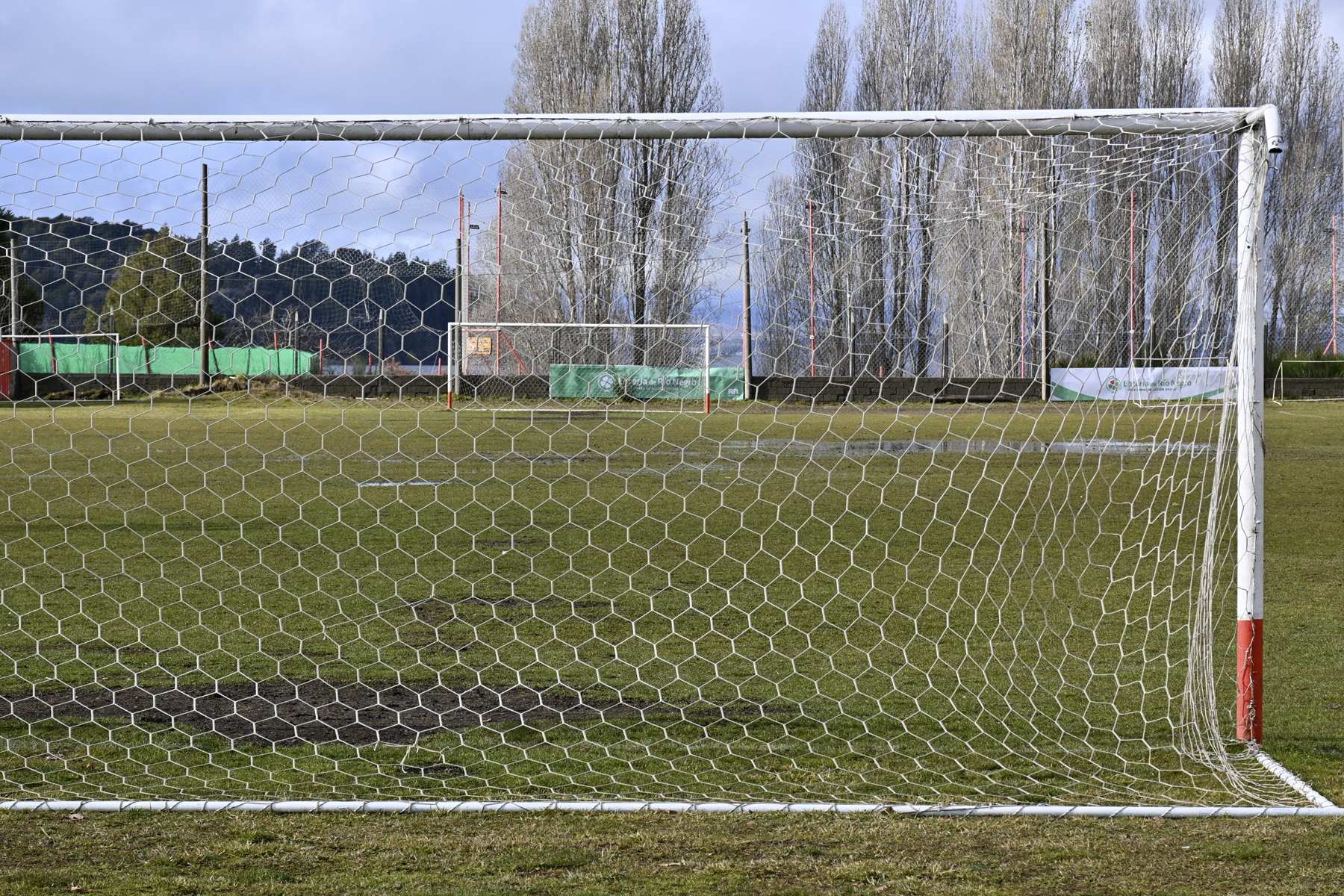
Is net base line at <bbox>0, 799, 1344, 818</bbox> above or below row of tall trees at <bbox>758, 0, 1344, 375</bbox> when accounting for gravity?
below

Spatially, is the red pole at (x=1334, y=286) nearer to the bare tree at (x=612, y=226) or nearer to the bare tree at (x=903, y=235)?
the bare tree at (x=903, y=235)

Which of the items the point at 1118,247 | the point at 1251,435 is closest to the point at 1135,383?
the point at 1118,247

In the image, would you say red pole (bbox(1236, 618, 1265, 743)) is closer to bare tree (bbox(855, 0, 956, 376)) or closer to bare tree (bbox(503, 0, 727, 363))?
bare tree (bbox(855, 0, 956, 376))

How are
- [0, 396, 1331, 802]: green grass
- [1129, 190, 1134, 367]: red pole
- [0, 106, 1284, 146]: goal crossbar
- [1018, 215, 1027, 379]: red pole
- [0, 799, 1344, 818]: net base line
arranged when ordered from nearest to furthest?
[0, 799, 1344, 818]: net base line, [0, 396, 1331, 802]: green grass, [0, 106, 1284, 146]: goal crossbar, [1129, 190, 1134, 367]: red pole, [1018, 215, 1027, 379]: red pole

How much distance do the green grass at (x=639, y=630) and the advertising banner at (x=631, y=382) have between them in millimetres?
488

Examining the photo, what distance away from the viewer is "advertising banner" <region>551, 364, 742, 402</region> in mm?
7531

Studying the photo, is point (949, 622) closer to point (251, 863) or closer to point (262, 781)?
point (262, 781)

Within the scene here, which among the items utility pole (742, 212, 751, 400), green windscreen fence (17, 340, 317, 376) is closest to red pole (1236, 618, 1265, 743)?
utility pole (742, 212, 751, 400)

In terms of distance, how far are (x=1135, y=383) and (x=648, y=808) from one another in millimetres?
3577

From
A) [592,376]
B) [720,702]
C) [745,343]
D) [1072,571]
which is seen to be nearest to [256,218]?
[745,343]

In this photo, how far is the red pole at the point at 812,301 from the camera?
16.1 feet

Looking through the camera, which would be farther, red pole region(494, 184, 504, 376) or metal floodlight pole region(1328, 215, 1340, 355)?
metal floodlight pole region(1328, 215, 1340, 355)

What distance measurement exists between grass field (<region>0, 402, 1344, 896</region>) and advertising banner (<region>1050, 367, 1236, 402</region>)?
67.1 inches

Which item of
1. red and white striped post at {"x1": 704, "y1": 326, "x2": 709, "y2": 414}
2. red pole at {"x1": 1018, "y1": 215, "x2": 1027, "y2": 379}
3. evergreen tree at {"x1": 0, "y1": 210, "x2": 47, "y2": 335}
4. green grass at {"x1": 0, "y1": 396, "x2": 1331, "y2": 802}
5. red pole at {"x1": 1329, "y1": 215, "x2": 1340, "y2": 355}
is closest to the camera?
green grass at {"x1": 0, "y1": 396, "x2": 1331, "y2": 802}
